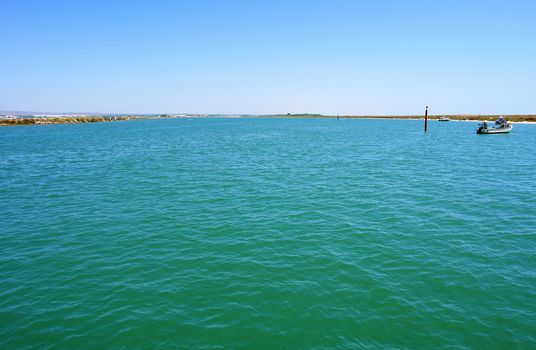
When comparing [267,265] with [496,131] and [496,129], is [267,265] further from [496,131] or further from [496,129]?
[496,129]

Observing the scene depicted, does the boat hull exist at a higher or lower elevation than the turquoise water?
higher

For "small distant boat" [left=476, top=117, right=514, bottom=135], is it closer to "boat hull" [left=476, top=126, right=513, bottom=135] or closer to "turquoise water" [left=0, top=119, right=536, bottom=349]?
"boat hull" [left=476, top=126, right=513, bottom=135]

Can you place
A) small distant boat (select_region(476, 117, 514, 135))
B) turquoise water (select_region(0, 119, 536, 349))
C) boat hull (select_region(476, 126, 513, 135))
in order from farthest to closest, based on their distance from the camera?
boat hull (select_region(476, 126, 513, 135)), small distant boat (select_region(476, 117, 514, 135)), turquoise water (select_region(0, 119, 536, 349))

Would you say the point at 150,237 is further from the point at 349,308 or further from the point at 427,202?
the point at 427,202

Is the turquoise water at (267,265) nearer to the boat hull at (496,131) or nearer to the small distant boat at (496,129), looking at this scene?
the small distant boat at (496,129)

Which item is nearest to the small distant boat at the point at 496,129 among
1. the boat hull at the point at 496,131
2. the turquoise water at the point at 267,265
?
the boat hull at the point at 496,131

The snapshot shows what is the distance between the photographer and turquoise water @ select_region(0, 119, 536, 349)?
10570 millimetres

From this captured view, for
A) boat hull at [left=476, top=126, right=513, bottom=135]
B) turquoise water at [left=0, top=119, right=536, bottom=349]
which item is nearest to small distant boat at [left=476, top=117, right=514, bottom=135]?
boat hull at [left=476, top=126, right=513, bottom=135]

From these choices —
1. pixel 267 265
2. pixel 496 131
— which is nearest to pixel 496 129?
pixel 496 131

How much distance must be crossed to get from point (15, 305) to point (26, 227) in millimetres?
9534

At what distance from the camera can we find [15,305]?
1202 cm

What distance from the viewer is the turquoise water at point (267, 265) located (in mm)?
10570

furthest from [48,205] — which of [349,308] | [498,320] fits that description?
[498,320]

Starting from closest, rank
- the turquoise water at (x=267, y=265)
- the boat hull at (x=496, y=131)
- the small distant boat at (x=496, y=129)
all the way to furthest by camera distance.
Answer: the turquoise water at (x=267, y=265) → the small distant boat at (x=496, y=129) → the boat hull at (x=496, y=131)
